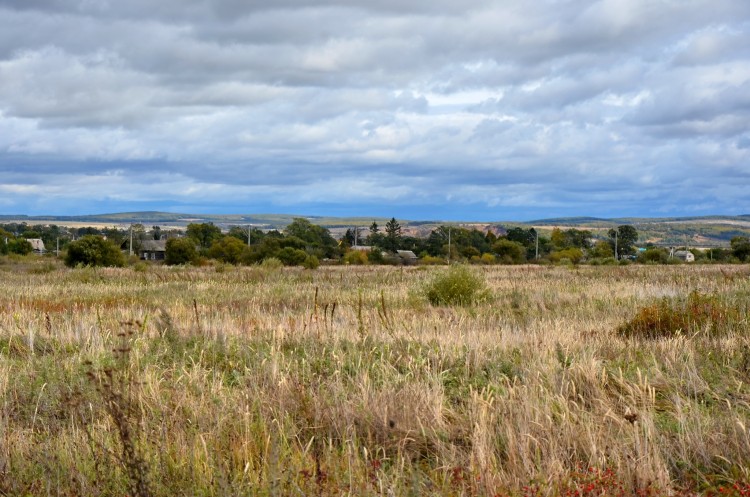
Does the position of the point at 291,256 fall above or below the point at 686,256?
above

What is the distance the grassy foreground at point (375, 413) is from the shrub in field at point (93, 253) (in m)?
38.6

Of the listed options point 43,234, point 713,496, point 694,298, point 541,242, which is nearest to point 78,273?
point 694,298

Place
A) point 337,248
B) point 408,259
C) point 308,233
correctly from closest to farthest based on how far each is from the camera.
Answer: point 408,259
point 337,248
point 308,233

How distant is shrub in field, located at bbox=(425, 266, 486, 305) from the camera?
60.0ft

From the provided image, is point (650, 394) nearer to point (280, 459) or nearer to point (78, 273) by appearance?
point (280, 459)

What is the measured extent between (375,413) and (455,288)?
12980 millimetres

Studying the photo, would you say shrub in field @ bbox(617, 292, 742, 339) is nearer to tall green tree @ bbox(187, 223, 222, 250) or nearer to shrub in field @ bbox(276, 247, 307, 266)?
shrub in field @ bbox(276, 247, 307, 266)

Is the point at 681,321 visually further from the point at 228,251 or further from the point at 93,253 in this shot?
the point at 228,251

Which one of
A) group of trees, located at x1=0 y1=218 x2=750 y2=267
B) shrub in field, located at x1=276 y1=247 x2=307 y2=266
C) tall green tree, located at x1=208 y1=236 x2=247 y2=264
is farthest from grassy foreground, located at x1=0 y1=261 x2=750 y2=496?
tall green tree, located at x1=208 y1=236 x2=247 y2=264

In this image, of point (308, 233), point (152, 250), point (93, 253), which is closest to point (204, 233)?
point (152, 250)

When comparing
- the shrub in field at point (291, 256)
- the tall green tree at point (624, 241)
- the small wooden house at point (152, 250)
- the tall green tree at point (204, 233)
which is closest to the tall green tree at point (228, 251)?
the shrub in field at point (291, 256)

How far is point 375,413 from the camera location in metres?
5.69

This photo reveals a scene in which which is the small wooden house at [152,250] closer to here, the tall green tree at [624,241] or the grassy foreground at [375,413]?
the tall green tree at [624,241]

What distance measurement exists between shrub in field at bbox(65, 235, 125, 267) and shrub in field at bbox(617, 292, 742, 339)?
4172 centimetres
